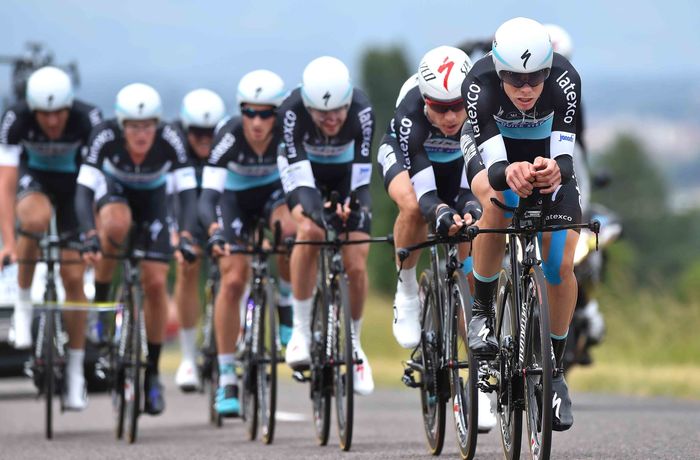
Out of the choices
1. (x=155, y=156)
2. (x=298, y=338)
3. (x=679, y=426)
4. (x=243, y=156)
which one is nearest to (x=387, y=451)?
(x=298, y=338)

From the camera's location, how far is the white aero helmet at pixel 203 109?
1595 centimetres

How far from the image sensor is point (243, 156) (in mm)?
13508

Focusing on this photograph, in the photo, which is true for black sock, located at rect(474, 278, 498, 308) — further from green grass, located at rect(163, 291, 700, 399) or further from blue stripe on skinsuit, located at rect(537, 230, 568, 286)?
green grass, located at rect(163, 291, 700, 399)

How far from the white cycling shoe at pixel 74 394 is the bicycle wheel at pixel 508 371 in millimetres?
6280

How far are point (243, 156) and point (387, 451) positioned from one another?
3744 mm

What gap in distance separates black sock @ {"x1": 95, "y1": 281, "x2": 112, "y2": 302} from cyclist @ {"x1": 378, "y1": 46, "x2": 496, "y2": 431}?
4.48 metres

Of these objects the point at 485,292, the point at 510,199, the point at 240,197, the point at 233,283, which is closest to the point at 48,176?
the point at 240,197

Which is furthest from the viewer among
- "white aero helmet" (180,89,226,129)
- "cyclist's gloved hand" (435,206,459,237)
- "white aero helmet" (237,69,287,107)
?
"white aero helmet" (180,89,226,129)

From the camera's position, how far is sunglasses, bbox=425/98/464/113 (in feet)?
33.3

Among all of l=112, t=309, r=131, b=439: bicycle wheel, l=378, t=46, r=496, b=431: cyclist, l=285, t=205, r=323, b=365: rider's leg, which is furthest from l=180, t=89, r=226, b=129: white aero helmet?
l=378, t=46, r=496, b=431: cyclist

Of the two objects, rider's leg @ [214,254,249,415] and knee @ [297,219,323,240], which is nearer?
knee @ [297,219,323,240]

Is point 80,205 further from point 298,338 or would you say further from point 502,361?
point 502,361

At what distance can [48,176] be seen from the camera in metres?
14.7

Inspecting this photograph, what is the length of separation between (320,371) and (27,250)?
430 centimetres
